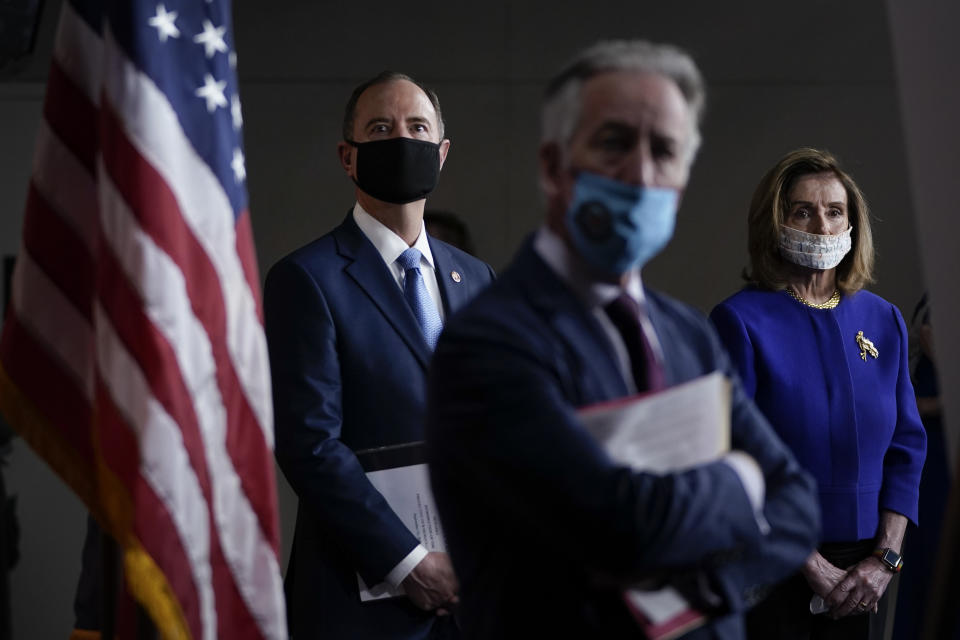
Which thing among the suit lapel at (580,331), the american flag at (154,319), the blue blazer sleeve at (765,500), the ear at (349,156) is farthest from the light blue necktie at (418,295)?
the suit lapel at (580,331)

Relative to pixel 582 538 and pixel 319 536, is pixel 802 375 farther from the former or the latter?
pixel 582 538

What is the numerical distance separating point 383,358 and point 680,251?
371 cm

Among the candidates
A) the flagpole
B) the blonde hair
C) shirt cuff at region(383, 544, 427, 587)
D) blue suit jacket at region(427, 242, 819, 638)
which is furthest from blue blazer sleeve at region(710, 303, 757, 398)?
the flagpole

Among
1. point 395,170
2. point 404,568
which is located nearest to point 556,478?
point 404,568

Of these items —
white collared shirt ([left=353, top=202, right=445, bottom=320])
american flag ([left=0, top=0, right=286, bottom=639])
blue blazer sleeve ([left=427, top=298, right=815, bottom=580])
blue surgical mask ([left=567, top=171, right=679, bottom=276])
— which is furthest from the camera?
white collared shirt ([left=353, top=202, right=445, bottom=320])

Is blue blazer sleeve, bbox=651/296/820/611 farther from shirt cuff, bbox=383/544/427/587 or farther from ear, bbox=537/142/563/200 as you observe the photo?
shirt cuff, bbox=383/544/427/587

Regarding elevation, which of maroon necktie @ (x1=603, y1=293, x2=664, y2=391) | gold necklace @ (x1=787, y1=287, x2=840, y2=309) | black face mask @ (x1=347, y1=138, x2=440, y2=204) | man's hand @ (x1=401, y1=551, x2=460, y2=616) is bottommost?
man's hand @ (x1=401, y1=551, x2=460, y2=616)

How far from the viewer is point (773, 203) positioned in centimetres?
295

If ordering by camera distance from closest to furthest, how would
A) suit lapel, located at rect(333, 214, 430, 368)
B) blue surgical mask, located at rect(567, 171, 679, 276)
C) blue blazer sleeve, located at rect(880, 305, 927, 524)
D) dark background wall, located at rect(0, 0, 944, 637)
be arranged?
blue surgical mask, located at rect(567, 171, 679, 276) < suit lapel, located at rect(333, 214, 430, 368) < blue blazer sleeve, located at rect(880, 305, 927, 524) < dark background wall, located at rect(0, 0, 944, 637)

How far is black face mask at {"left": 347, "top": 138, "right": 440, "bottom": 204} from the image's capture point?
2566mm

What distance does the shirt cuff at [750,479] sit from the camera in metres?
1.37

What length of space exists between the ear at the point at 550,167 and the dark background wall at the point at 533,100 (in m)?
4.38

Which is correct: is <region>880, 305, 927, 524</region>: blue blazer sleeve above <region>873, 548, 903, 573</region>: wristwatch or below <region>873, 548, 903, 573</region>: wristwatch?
above

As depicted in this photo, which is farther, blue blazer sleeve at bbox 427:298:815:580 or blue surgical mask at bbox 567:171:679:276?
blue surgical mask at bbox 567:171:679:276
